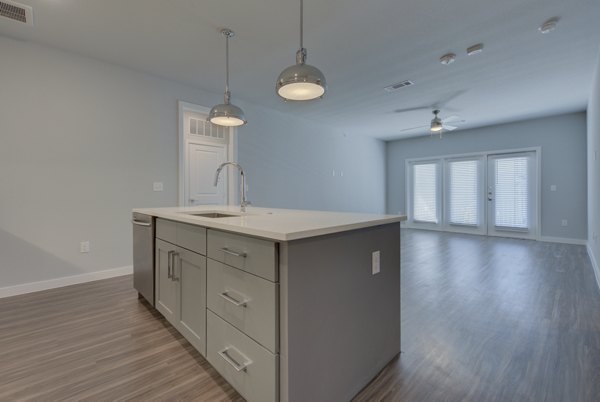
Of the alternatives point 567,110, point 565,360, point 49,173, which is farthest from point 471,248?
point 49,173

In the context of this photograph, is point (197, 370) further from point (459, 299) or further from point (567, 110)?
point (567, 110)

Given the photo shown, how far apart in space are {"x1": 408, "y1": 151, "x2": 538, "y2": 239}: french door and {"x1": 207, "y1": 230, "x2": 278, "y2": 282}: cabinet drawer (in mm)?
7204

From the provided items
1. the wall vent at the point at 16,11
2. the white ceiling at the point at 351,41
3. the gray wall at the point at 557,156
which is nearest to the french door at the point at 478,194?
the gray wall at the point at 557,156

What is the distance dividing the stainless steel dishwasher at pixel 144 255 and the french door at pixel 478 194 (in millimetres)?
7252

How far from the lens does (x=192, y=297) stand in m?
1.79

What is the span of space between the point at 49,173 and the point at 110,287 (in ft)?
4.69

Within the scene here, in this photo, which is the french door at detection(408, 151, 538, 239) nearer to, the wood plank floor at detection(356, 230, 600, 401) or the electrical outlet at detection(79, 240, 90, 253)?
the wood plank floor at detection(356, 230, 600, 401)

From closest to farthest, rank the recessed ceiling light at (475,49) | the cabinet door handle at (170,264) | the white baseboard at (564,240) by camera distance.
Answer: the cabinet door handle at (170,264), the recessed ceiling light at (475,49), the white baseboard at (564,240)

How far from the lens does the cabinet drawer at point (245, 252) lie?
1.20 meters

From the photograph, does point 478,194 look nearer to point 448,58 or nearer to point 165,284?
point 448,58

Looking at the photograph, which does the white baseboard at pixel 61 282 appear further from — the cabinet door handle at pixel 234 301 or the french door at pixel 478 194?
the french door at pixel 478 194

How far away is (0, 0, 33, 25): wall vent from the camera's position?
7.91 ft

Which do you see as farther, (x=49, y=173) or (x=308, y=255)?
(x=49, y=173)

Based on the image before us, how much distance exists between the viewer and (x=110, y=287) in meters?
3.14
